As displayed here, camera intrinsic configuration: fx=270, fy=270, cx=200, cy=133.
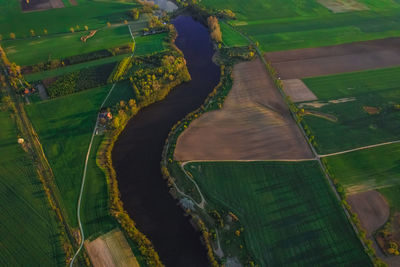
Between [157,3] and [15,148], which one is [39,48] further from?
[157,3]

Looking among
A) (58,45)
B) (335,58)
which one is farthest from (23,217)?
(335,58)

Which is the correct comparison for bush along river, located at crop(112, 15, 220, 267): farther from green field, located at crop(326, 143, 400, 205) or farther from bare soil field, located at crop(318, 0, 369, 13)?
bare soil field, located at crop(318, 0, 369, 13)

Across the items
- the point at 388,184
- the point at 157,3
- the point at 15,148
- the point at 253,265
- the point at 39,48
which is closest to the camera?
the point at 253,265

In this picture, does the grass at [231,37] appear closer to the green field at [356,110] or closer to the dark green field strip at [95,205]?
the green field at [356,110]

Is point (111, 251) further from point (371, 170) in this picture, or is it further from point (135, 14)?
point (135, 14)

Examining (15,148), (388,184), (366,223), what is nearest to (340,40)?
(388,184)

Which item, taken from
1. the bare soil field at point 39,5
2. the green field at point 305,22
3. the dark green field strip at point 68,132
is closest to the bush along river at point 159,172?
the dark green field strip at point 68,132

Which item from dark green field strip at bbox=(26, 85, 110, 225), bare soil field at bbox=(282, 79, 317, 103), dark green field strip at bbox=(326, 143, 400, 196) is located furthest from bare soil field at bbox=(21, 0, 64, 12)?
dark green field strip at bbox=(326, 143, 400, 196)
